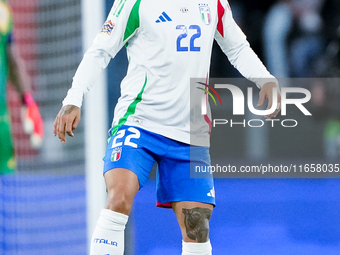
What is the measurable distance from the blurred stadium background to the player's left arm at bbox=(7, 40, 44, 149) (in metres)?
0.31

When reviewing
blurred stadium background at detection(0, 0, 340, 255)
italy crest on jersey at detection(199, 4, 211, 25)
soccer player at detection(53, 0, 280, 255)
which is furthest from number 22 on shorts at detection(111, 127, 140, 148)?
blurred stadium background at detection(0, 0, 340, 255)

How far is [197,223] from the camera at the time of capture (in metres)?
2.32

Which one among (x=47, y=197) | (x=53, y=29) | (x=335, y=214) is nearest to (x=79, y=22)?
(x=53, y=29)

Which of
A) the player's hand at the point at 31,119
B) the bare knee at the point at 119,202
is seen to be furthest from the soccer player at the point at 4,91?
the bare knee at the point at 119,202

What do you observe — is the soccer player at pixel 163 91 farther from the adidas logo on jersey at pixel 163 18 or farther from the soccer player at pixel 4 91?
the soccer player at pixel 4 91

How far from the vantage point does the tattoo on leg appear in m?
2.32

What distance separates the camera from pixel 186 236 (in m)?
2.36

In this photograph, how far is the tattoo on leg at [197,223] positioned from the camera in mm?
2318

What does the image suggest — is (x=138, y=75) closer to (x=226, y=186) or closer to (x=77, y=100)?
(x=77, y=100)

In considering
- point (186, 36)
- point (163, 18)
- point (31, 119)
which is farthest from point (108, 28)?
point (31, 119)

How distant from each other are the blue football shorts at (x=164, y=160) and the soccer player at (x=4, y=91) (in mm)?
936

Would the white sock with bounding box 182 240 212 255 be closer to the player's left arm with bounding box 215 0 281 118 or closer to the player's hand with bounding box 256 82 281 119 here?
the player's hand with bounding box 256 82 281 119

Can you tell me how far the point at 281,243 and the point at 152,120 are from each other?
157 cm

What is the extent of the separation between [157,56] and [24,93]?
1177mm
